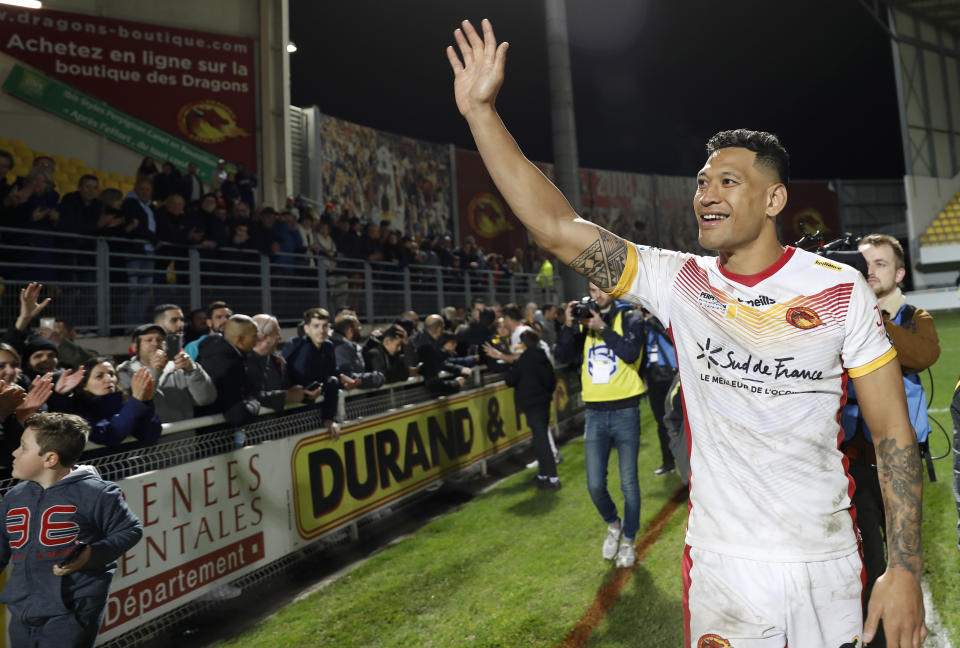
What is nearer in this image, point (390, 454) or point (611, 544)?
point (611, 544)

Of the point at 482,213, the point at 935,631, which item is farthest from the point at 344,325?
the point at 482,213

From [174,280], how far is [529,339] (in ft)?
17.8

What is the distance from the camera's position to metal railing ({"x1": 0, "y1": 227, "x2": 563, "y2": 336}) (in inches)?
330

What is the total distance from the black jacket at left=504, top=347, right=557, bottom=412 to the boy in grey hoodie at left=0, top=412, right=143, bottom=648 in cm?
581

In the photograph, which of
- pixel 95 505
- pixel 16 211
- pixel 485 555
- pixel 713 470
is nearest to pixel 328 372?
pixel 485 555

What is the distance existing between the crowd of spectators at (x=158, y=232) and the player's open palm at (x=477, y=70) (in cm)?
700

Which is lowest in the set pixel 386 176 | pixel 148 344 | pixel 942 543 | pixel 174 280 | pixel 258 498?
pixel 942 543

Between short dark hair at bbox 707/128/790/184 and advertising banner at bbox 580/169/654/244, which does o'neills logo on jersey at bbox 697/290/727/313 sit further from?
advertising banner at bbox 580/169/654/244

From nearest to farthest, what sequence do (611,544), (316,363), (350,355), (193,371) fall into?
1. (193,371)
2. (611,544)
3. (316,363)
4. (350,355)

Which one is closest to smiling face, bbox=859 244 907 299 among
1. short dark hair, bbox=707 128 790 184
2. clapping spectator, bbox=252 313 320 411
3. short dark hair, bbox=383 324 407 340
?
short dark hair, bbox=707 128 790 184

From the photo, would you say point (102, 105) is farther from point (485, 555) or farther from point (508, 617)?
point (508, 617)

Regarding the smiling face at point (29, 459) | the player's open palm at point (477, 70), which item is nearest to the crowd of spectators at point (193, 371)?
the smiling face at point (29, 459)

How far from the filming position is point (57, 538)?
3277 millimetres

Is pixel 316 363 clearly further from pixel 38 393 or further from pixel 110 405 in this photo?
pixel 38 393
